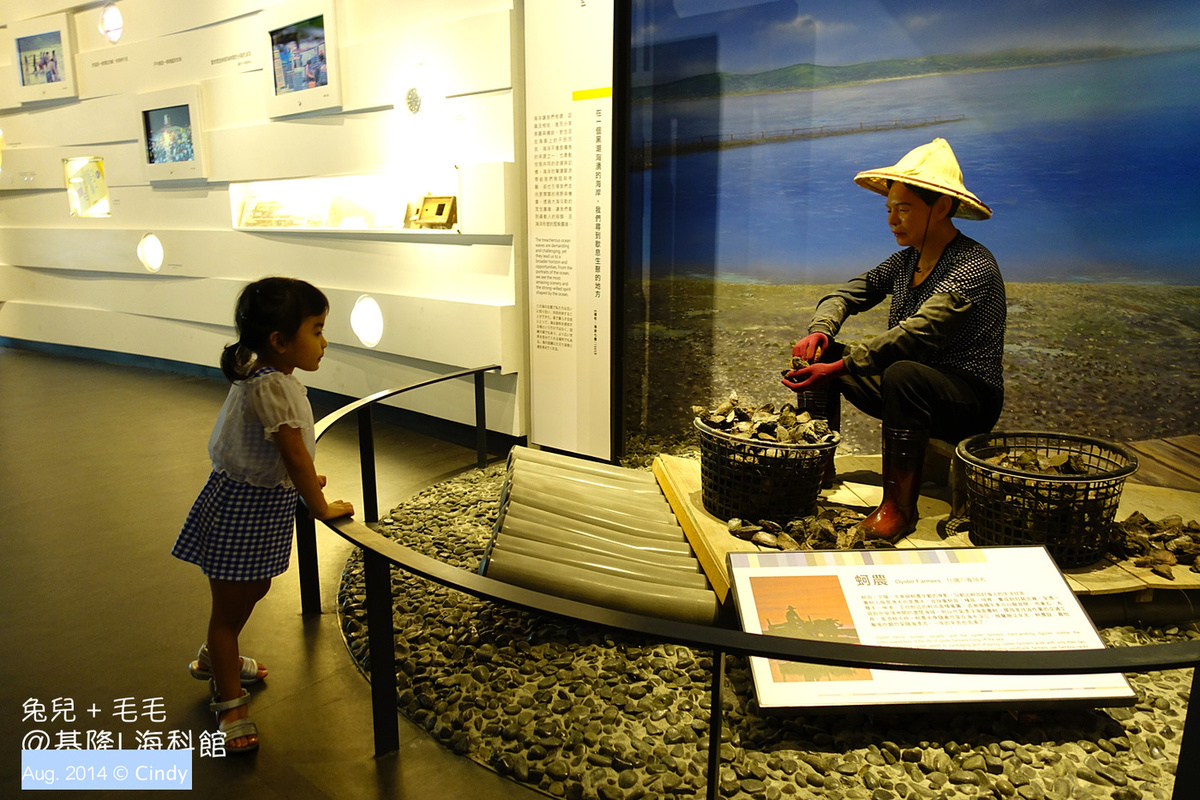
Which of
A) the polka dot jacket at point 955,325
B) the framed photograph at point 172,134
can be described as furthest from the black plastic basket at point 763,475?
the framed photograph at point 172,134

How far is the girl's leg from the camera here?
7.22 feet

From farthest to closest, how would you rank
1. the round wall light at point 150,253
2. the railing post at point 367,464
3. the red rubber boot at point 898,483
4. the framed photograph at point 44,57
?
the framed photograph at point 44,57
the round wall light at point 150,253
the railing post at point 367,464
the red rubber boot at point 898,483

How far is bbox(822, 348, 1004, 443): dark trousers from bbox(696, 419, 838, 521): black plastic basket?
275 millimetres

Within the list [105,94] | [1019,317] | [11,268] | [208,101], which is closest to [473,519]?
[1019,317]

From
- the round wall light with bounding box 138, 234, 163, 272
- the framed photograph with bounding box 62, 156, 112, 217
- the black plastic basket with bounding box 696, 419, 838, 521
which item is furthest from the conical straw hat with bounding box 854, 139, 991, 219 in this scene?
the framed photograph with bounding box 62, 156, 112, 217

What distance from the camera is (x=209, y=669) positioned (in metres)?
2.52

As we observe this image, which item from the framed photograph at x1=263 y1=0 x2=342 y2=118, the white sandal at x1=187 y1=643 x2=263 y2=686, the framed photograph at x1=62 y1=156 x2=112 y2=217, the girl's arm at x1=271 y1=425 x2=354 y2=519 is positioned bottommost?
the white sandal at x1=187 y1=643 x2=263 y2=686

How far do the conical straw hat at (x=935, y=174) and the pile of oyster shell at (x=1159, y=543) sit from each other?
51.2 inches

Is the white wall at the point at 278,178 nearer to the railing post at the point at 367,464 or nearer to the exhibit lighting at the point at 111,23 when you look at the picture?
the exhibit lighting at the point at 111,23

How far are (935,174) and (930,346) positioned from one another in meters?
0.67

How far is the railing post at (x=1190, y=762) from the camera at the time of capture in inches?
53.6

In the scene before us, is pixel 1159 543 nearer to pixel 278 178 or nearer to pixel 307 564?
pixel 307 564

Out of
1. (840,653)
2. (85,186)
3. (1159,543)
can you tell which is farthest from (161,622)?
(85,186)

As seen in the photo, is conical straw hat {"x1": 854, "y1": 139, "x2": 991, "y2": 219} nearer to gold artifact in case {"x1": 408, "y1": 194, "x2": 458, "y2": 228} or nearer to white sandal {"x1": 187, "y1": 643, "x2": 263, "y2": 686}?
gold artifact in case {"x1": 408, "y1": 194, "x2": 458, "y2": 228}
